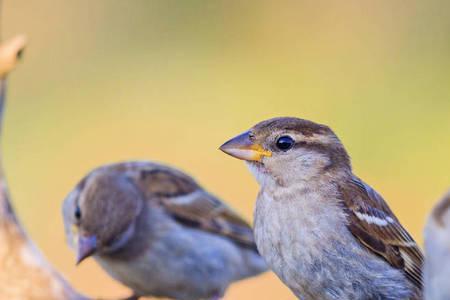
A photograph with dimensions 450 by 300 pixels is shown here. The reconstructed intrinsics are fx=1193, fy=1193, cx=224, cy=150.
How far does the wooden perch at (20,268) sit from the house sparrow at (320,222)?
65 centimetres

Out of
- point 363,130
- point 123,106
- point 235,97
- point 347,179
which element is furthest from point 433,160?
point 347,179

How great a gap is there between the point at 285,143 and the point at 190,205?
4.76 ft

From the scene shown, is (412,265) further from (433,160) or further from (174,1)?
(174,1)

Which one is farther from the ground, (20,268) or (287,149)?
(287,149)

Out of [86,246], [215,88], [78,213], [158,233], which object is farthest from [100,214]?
[215,88]

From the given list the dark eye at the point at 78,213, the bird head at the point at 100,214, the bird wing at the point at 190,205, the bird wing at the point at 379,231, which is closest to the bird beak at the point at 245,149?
the bird wing at the point at 379,231

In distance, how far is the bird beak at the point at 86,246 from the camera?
4.53 m

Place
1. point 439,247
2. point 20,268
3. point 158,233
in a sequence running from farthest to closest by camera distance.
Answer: point 158,233, point 20,268, point 439,247

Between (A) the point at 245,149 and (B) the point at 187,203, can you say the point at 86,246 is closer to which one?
(B) the point at 187,203

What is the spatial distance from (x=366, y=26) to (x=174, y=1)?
1.46m

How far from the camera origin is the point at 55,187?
772 cm

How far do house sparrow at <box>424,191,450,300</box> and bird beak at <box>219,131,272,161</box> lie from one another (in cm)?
119

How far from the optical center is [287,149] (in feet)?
12.5

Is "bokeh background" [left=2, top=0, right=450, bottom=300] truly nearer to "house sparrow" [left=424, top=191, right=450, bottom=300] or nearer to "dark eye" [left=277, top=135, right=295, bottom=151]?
"dark eye" [left=277, top=135, right=295, bottom=151]
